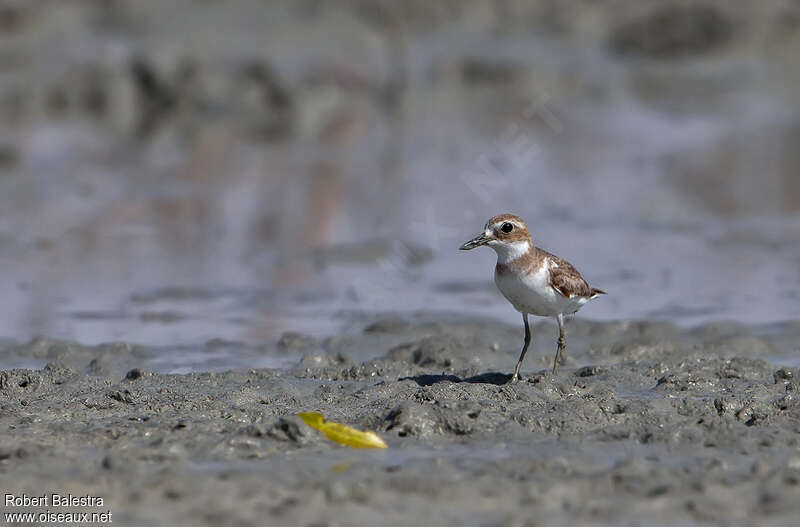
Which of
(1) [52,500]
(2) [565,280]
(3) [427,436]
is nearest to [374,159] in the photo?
(2) [565,280]

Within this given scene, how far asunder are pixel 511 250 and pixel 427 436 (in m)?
1.93

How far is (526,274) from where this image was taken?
8.10 meters

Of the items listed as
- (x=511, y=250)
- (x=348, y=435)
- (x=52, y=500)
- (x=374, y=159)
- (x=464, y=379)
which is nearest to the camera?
(x=52, y=500)

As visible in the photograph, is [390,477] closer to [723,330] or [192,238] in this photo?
[723,330]

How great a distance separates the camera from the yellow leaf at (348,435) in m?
6.57

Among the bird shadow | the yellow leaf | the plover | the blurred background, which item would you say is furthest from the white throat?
the blurred background

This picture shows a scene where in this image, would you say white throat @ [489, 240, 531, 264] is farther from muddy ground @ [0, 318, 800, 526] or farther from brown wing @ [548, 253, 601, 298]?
muddy ground @ [0, 318, 800, 526]

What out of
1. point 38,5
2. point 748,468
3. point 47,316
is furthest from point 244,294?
point 38,5

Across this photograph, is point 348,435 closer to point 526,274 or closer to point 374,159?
point 526,274

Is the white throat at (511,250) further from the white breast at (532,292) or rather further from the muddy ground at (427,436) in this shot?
the muddy ground at (427,436)

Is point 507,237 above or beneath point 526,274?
above

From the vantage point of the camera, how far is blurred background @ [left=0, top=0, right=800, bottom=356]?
11.3 metres

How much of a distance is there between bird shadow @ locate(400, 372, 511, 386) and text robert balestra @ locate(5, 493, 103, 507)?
2809 millimetres

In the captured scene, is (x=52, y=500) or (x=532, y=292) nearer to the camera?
(x=52, y=500)
